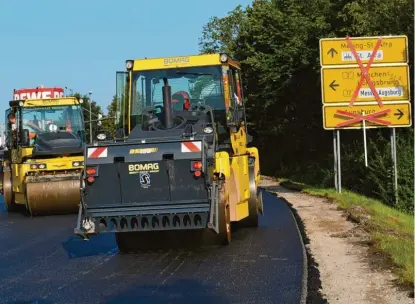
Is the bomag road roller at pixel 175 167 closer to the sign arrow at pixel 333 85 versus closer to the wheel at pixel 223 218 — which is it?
the wheel at pixel 223 218

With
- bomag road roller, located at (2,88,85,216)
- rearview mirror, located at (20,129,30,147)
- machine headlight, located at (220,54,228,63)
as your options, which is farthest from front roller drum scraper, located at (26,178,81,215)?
machine headlight, located at (220,54,228,63)

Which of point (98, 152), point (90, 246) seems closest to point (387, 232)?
point (90, 246)

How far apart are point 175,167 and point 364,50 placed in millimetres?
11664

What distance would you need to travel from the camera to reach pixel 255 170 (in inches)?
506

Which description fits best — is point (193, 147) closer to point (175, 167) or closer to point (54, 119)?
point (175, 167)

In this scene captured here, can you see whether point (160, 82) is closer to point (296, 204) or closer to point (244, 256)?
point (244, 256)

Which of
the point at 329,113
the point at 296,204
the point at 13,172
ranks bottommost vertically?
the point at 296,204

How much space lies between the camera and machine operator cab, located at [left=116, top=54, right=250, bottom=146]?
11719 millimetres

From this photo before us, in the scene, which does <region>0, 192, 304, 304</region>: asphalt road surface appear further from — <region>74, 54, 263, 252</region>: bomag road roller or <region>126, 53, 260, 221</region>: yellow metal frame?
<region>126, 53, 260, 221</region>: yellow metal frame

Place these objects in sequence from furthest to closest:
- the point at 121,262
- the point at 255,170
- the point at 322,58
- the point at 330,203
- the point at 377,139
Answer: the point at 377,139
the point at 322,58
the point at 330,203
the point at 255,170
the point at 121,262

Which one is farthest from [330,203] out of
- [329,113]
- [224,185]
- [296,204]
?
[224,185]

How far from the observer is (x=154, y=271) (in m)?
8.71

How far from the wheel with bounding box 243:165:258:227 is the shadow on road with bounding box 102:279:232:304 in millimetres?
4485

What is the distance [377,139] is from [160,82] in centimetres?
1284
